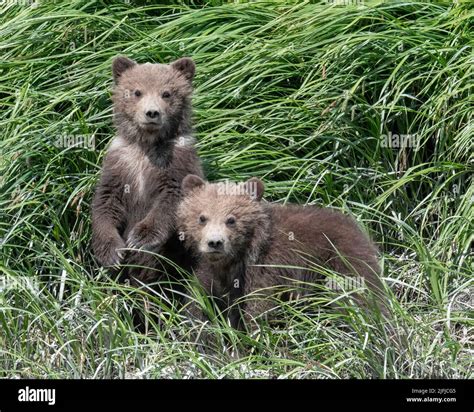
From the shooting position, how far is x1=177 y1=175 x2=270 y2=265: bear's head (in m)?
7.62

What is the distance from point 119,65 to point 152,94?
14.1 inches

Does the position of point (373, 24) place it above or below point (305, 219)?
above

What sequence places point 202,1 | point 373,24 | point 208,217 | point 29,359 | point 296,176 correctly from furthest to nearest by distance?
point 202,1
point 373,24
point 296,176
point 208,217
point 29,359

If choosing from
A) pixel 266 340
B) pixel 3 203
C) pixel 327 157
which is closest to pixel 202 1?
pixel 327 157

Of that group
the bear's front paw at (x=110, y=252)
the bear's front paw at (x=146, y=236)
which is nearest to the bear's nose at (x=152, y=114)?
the bear's front paw at (x=146, y=236)

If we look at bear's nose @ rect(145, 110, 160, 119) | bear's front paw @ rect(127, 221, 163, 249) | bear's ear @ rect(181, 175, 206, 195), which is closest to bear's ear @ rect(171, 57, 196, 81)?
bear's nose @ rect(145, 110, 160, 119)

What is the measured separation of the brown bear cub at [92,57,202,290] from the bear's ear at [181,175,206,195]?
172mm

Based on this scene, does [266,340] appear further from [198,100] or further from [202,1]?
[202,1]

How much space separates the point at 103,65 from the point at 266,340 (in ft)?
9.56

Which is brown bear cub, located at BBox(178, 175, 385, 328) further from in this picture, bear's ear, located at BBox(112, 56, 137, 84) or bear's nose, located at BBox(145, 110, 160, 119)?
bear's ear, located at BBox(112, 56, 137, 84)

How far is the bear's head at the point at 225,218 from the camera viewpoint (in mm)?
7625

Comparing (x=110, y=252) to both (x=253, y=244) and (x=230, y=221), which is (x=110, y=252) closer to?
(x=230, y=221)

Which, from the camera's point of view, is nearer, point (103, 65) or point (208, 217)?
point (208, 217)

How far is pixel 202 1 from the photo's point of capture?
9969mm
